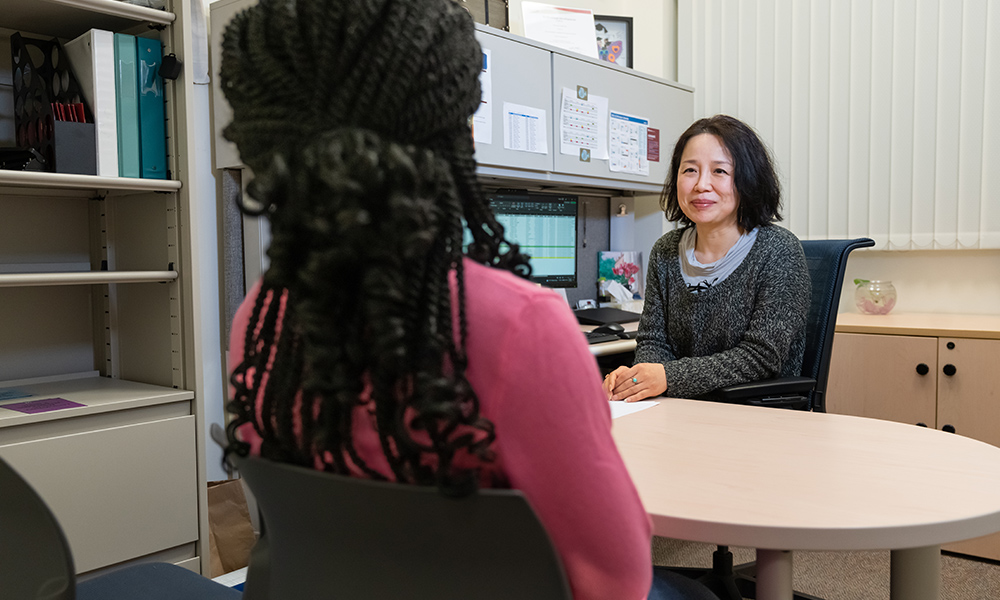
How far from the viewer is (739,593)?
6.12 ft

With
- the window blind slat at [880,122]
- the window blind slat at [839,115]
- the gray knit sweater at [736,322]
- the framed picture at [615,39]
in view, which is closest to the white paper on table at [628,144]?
the framed picture at [615,39]

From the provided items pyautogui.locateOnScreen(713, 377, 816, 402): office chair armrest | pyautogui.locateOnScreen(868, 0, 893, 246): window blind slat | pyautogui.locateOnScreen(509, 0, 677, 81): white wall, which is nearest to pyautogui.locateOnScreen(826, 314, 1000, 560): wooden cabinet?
pyautogui.locateOnScreen(868, 0, 893, 246): window blind slat

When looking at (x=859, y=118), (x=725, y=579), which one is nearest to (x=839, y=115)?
(x=859, y=118)

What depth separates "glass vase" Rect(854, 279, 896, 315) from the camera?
2.87 m

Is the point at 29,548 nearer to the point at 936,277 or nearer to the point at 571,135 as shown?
the point at 571,135

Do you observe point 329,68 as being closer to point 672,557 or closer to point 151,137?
point 151,137

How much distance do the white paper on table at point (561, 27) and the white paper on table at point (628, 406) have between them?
1585 millimetres

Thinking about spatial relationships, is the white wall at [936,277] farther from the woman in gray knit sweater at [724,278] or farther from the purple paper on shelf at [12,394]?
the purple paper on shelf at [12,394]

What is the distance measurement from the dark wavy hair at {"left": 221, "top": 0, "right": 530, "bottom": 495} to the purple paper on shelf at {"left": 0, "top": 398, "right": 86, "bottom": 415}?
122cm

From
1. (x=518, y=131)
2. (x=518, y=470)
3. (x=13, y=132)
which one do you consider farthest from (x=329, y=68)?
(x=518, y=131)

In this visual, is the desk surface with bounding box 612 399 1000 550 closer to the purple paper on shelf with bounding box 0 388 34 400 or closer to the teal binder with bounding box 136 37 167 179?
the teal binder with bounding box 136 37 167 179

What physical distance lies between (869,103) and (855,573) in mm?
1801

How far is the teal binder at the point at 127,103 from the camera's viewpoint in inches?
68.6

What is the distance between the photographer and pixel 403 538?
559 mm
